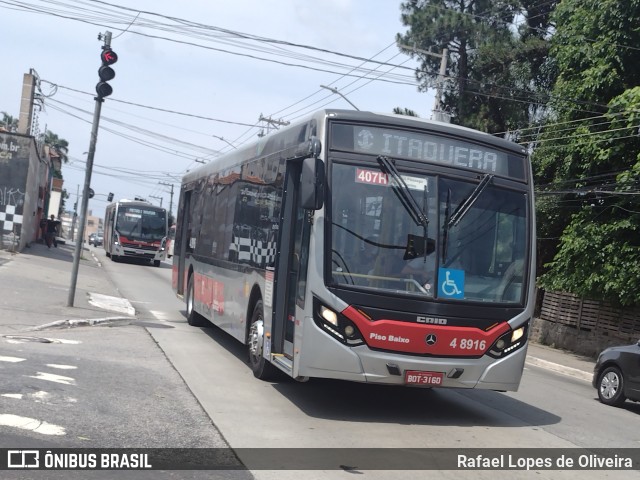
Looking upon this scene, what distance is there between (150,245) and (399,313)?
3492 centimetres

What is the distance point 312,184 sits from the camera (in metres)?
8.44

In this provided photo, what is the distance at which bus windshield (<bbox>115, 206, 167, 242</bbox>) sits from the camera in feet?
137

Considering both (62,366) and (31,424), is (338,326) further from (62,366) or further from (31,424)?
(62,366)

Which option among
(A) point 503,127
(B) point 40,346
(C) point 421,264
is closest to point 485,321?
(C) point 421,264

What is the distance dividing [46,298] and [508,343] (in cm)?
1161

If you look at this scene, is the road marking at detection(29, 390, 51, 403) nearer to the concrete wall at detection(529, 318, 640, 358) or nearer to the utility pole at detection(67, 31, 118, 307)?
the utility pole at detection(67, 31, 118, 307)

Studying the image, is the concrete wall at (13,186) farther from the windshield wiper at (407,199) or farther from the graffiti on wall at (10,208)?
the windshield wiper at (407,199)

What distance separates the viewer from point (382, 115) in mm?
9242

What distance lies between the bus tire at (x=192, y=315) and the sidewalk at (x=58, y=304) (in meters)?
1.25

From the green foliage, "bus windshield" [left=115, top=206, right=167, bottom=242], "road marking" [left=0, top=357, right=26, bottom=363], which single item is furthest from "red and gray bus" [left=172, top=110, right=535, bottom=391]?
"bus windshield" [left=115, top=206, right=167, bottom=242]

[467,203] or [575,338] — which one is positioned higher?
[467,203]

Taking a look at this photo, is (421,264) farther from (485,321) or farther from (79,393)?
(79,393)

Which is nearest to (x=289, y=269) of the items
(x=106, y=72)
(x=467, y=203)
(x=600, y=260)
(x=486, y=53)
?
(x=467, y=203)

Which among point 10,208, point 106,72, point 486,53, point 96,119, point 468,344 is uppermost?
point 486,53
